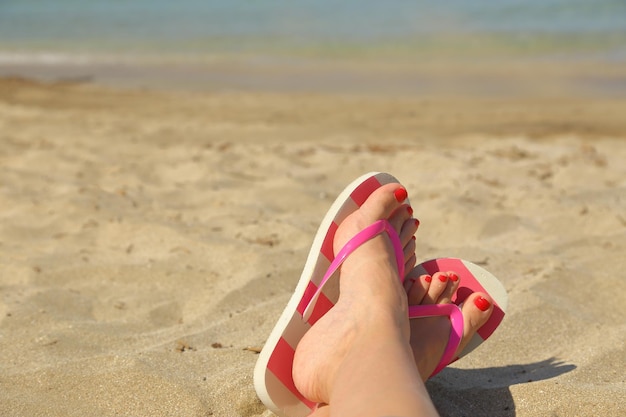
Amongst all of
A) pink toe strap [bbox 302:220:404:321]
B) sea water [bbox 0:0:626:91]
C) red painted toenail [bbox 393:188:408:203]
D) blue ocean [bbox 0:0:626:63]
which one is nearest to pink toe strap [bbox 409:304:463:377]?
pink toe strap [bbox 302:220:404:321]

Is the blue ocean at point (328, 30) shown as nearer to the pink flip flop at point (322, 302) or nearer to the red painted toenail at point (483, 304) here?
the pink flip flop at point (322, 302)

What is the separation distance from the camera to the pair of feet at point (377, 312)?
1.54m

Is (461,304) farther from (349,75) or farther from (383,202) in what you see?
(349,75)

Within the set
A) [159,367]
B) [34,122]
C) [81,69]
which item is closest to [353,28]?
[81,69]

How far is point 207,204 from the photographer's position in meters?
3.16

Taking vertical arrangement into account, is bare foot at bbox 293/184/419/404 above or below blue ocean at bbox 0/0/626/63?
above

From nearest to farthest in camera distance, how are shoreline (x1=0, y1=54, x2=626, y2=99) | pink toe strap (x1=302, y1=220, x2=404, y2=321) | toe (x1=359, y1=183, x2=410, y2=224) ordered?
pink toe strap (x1=302, y1=220, x2=404, y2=321)
toe (x1=359, y1=183, x2=410, y2=224)
shoreline (x1=0, y1=54, x2=626, y2=99)

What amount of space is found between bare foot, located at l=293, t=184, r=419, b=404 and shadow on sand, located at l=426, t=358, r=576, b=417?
0.74 feet

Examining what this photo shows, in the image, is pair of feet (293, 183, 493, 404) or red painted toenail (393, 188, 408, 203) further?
red painted toenail (393, 188, 408, 203)

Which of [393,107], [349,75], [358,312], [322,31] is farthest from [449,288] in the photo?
[322,31]

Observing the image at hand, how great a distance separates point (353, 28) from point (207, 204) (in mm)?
7438

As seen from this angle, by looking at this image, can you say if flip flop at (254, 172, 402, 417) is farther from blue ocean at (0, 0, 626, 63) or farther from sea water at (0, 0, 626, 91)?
blue ocean at (0, 0, 626, 63)

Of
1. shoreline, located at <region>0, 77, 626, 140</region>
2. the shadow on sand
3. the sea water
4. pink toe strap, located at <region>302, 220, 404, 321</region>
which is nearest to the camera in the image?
the shadow on sand

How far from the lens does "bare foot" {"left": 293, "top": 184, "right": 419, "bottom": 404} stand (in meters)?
1.55
